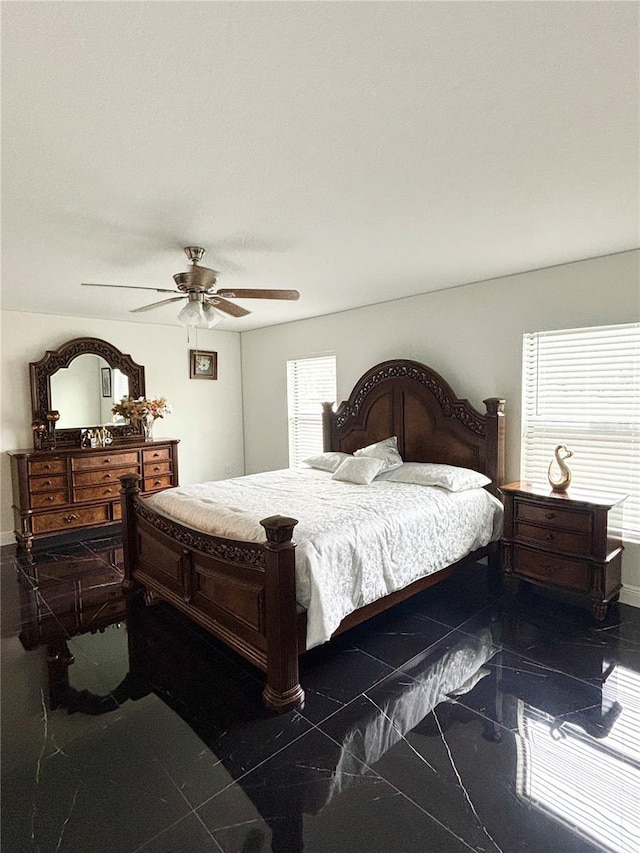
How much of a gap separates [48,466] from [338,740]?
13.1 ft

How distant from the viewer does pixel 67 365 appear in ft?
16.7

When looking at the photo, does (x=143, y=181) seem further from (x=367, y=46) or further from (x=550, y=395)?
(x=550, y=395)

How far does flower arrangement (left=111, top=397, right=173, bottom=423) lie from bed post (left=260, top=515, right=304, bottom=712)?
3.79 meters

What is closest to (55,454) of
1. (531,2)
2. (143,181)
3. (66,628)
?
(66,628)

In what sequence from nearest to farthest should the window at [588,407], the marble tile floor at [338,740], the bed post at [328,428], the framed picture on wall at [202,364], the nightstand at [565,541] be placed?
the marble tile floor at [338,740], the nightstand at [565,541], the window at [588,407], the bed post at [328,428], the framed picture on wall at [202,364]

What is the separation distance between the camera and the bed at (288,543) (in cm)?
224

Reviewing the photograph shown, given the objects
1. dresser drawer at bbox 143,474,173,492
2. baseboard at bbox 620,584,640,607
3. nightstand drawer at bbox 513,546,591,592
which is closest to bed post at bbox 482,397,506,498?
nightstand drawer at bbox 513,546,591,592

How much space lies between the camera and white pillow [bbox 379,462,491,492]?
3.58 meters

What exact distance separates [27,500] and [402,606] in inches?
148

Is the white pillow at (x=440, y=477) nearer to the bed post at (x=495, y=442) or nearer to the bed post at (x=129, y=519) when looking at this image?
the bed post at (x=495, y=442)

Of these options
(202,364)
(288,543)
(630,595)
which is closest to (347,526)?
(288,543)

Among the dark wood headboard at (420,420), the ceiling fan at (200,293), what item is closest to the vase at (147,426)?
the dark wood headboard at (420,420)

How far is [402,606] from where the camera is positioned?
333 centimetres

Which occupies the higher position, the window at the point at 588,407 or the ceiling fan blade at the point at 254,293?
the ceiling fan blade at the point at 254,293
